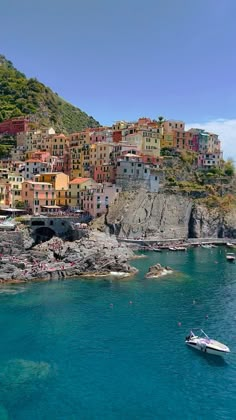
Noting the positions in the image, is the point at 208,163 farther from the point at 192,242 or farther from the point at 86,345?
the point at 86,345

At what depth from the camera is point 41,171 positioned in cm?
10006

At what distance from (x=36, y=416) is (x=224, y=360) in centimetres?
1593

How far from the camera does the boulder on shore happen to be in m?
61.4

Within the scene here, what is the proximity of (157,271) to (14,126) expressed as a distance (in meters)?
76.2

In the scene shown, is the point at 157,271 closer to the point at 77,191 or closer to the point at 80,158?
the point at 77,191

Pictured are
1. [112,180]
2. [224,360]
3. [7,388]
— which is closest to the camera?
[7,388]

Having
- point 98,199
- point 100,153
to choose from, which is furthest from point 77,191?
point 100,153

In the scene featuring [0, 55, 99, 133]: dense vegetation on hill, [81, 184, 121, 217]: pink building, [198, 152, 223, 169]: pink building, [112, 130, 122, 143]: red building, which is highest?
[0, 55, 99, 133]: dense vegetation on hill

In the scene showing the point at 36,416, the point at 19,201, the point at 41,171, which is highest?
the point at 41,171

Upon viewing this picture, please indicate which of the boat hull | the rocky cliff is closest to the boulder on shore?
the boat hull

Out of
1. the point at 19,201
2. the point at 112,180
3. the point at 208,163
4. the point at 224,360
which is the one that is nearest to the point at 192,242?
the point at 112,180

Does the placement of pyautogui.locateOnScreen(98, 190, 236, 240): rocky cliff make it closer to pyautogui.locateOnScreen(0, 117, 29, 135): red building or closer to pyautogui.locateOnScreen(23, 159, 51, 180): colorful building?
pyautogui.locateOnScreen(23, 159, 51, 180): colorful building

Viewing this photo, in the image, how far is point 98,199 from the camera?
89812 millimetres

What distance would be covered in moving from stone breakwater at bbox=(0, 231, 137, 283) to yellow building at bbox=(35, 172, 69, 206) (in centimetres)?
2221
